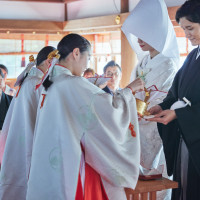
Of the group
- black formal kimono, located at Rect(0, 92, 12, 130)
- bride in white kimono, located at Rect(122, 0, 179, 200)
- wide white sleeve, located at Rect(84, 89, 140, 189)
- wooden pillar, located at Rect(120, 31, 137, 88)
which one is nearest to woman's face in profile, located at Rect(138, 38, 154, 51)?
bride in white kimono, located at Rect(122, 0, 179, 200)

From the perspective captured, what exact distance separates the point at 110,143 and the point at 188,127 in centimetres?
63

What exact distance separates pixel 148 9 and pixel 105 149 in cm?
185

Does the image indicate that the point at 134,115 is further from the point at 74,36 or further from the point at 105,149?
the point at 74,36

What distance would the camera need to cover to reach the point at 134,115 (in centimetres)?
274

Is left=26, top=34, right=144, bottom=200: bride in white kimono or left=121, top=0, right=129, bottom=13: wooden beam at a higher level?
left=121, top=0, right=129, bottom=13: wooden beam

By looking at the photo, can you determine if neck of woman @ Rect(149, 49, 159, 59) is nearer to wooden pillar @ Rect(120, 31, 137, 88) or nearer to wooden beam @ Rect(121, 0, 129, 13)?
wooden pillar @ Rect(120, 31, 137, 88)

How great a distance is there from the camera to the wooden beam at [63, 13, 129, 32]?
25.3 feet

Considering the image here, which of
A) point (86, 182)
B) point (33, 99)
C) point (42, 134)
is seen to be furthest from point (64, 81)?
point (33, 99)

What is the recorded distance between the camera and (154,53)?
13.0 ft

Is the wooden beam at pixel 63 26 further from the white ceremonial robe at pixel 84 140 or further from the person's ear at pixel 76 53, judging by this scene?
the white ceremonial robe at pixel 84 140

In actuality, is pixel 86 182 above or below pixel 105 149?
below

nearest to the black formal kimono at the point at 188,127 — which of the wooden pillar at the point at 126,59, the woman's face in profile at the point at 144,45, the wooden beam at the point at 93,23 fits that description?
the woman's face in profile at the point at 144,45

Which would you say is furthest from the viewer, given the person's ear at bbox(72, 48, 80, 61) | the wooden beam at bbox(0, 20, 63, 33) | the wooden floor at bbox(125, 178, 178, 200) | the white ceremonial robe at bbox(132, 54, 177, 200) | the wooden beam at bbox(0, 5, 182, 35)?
the wooden beam at bbox(0, 20, 63, 33)

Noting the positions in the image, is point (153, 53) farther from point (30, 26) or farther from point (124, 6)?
point (30, 26)
